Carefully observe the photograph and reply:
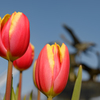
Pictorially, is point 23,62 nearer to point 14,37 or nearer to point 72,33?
point 14,37

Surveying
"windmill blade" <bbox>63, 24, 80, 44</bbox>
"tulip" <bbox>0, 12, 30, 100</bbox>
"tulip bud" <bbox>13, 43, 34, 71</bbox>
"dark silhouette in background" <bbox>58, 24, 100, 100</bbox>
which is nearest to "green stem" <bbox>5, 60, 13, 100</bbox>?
"tulip" <bbox>0, 12, 30, 100</bbox>

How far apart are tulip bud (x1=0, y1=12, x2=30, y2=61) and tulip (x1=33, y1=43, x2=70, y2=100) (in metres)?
0.04

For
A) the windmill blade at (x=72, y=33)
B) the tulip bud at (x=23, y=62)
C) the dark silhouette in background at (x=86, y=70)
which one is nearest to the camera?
the tulip bud at (x=23, y=62)

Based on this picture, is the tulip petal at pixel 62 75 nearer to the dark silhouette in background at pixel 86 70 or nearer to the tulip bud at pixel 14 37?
the tulip bud at pixel 14 37

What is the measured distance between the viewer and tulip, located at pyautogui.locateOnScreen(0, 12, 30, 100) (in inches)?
14.2

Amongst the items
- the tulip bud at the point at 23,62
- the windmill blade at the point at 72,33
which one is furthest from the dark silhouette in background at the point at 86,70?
the tulip bud at the point at 23,62

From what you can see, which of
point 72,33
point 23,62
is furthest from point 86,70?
point 23,62

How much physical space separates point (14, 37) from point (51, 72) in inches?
3.9

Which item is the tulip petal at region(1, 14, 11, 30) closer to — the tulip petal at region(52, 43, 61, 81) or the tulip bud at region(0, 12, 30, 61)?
the tulip bud at region(0, 12, 30, 61)

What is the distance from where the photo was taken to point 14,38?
0.36 meters

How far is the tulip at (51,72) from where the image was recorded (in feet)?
1.18

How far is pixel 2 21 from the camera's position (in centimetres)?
39

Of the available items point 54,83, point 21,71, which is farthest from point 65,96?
point 54,83

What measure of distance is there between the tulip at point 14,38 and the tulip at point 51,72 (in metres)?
0.04
